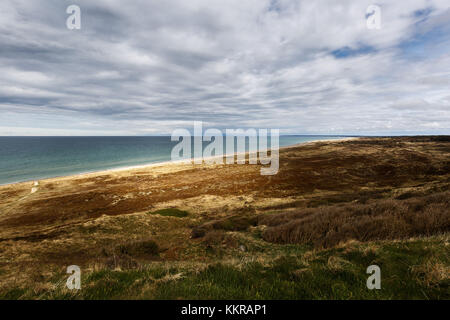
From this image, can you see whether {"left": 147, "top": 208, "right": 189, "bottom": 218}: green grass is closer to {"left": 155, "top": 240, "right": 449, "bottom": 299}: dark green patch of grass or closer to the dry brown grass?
the dry brown grass

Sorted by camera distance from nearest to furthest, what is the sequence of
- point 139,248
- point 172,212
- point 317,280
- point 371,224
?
1. point 317,280
2. point 371,224
3. point 139,248
4. point 172,212

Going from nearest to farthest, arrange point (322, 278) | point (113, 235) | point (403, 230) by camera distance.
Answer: point (322, 278) < point (403, 230) < point (113, 235)

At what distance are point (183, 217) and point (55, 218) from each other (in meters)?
12.7

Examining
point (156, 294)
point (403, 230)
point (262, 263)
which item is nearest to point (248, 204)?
point (403, 230)

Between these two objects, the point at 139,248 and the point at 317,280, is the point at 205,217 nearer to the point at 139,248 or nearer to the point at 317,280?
the point at 139,248

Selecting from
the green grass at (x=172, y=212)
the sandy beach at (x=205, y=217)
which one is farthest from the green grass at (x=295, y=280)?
the green grass at (x=172, y=212)

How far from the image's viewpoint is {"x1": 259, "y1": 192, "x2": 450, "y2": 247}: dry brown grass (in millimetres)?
8492

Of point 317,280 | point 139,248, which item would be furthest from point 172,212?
point 317,280

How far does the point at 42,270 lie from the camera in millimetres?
9383

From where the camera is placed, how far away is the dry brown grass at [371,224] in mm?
8492

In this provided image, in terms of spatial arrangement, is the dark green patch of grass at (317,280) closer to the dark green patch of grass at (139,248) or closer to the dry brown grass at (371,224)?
the dry brown grass at (371,224)

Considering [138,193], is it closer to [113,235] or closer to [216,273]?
[113,235]

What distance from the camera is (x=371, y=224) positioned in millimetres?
9328
